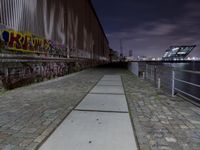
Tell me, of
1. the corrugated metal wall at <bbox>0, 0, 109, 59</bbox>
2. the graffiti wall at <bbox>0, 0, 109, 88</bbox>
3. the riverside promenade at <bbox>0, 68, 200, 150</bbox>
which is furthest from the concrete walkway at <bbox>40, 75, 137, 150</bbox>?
the corrugated metal wall at <bbox>0, 0, 109, 59</bbox>

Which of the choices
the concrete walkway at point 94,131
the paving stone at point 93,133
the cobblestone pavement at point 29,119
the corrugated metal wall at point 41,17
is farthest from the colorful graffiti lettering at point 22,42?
the paving stone at point 93,133

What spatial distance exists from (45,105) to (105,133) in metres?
2.42

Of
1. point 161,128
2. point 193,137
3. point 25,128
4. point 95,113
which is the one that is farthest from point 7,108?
point 193,137

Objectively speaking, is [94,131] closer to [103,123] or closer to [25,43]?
[103,123]

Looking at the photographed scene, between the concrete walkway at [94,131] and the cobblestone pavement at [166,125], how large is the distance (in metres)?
0.21

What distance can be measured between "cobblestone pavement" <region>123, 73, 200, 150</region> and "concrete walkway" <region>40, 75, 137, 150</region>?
0.69ft

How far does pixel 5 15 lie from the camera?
6.78m

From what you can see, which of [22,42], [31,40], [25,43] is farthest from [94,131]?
[31,40]

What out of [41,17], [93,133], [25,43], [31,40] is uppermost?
[41,17]

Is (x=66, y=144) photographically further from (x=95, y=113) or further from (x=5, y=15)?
(x=5, y=15)

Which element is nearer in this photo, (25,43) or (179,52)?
(25,43)

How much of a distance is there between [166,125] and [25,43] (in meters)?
7.24

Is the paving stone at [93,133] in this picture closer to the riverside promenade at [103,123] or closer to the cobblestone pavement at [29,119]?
the riverside promenade at [103,123]

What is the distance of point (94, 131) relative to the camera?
312 centimetres
